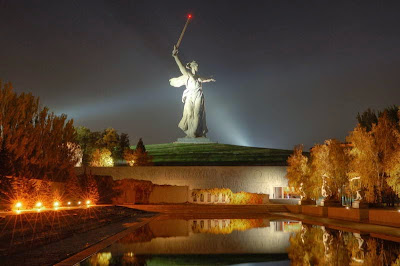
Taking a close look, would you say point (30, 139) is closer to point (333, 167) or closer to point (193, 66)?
point (333, 167)

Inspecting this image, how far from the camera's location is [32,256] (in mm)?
10461

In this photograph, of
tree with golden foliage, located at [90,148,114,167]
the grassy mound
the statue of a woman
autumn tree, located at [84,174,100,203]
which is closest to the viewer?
autumn tree, located at [84,174,100,203]

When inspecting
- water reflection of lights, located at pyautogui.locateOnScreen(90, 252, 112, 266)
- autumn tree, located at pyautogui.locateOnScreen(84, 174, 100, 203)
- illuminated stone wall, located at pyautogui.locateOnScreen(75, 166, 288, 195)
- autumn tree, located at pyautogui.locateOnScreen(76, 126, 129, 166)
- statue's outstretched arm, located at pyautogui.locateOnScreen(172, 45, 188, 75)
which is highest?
statue's outstretched arm, located at pyautogui.locateOnScreen(172, 45, 188, 75)

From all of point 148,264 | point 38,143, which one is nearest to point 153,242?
point 148,264

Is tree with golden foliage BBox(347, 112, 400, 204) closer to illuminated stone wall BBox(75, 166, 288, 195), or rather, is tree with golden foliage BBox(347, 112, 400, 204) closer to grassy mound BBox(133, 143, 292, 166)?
illuminated stone wall BBox(75, 166, 288, 195)

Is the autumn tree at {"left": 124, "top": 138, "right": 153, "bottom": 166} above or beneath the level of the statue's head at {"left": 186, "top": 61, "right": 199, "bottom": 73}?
beneath

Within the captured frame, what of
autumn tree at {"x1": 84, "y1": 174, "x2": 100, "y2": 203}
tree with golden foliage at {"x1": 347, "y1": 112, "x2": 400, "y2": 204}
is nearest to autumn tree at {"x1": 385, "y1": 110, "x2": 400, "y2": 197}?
tree with golden foliage at {"x1": 347, "y1": 112, "x2": 400, "y2": 204}

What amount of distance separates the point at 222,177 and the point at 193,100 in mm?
21002

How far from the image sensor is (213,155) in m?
50.6

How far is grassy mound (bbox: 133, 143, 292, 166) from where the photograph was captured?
47312 millimetres

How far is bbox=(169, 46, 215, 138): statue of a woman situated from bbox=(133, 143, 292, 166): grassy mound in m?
2.99

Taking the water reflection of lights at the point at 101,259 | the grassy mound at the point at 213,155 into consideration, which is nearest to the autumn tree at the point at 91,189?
the grassy mound at the point at 213,155

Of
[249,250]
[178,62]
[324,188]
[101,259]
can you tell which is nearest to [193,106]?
[178,62]

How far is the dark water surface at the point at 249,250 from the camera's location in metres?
10.1
